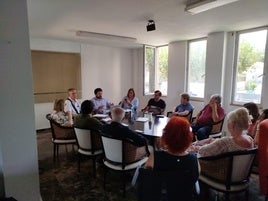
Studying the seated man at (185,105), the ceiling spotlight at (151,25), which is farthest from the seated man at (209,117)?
the ceiling spotlight at (151,25)

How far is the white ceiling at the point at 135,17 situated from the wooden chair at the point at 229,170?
6.61 feet

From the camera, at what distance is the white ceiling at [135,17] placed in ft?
9.05

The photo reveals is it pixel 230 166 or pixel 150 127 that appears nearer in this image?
A: pixel 230 166

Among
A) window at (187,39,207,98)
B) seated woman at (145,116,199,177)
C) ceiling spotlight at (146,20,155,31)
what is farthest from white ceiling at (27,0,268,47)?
seated woman at (145,116,199,177)

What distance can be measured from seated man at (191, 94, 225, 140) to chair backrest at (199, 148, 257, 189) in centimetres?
150

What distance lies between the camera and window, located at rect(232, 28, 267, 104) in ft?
Result: 13.5

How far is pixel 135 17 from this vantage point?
11.0 ft

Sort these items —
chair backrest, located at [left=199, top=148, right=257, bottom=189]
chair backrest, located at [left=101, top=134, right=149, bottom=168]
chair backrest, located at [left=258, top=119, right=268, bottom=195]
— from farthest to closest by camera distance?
chair backrest, located at [left=101, top=134, right=149, bottom=168] → chair backrest, located at [left=258, top=119, right=268, bottom=195] → chair backrest, located at [left=199, top=148, right=257, bottom=189]

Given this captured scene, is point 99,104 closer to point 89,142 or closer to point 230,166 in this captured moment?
point 89,142

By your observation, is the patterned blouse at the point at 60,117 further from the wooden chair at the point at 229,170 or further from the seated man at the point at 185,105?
the wooden chair at the point at 229,170

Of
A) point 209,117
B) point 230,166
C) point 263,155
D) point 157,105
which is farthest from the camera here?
point 157,105

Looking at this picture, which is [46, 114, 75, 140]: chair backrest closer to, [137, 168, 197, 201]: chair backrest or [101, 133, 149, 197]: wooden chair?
[101, 133, 149, 197]: wooden chair

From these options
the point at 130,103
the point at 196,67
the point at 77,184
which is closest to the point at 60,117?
the point at 77,184

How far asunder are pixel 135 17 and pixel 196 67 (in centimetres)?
271
